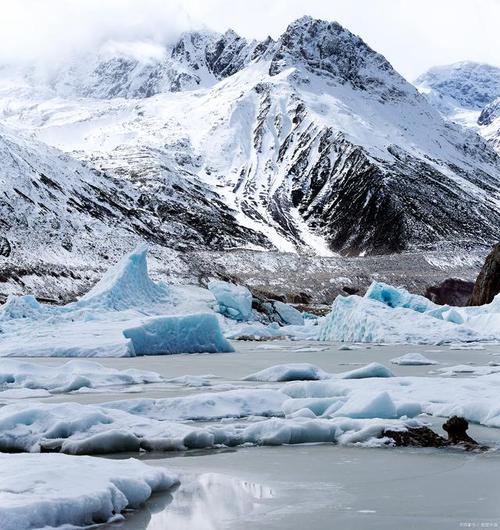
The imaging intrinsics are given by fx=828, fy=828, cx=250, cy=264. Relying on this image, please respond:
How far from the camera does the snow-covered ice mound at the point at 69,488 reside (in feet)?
16.0

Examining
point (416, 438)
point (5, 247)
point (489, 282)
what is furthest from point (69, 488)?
point (5, 247)

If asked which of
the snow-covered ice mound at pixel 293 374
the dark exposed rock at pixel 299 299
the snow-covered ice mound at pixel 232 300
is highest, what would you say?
the snow-covered ice mound at pixel 293 374

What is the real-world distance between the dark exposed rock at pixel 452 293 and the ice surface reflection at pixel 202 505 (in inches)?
3133

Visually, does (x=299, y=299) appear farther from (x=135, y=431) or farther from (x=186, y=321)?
(x=135, y=431)

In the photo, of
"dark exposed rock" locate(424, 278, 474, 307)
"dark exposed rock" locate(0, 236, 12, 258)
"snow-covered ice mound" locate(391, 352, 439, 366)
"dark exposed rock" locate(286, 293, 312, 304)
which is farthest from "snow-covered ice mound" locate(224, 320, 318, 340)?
"dark exposed rock" locate(0, 236, 12, 258)

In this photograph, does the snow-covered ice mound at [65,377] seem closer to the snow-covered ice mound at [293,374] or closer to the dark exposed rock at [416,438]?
the snow-covered ice mound at [293,374]

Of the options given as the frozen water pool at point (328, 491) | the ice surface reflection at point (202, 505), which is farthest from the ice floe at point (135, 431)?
the ice surface reflection at point (202, 505)

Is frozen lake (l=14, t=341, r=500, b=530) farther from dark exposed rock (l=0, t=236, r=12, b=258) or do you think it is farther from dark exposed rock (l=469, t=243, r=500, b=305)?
dark exposed rock (l=0, t=236, r=12, b=258)

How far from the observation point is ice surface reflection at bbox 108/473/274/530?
209 inches

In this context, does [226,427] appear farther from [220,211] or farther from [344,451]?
[220,211]

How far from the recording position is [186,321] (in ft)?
85.0

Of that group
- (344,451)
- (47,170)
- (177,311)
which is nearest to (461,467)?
(344,451)

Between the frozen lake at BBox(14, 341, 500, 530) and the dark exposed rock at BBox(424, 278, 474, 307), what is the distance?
76.7 meters

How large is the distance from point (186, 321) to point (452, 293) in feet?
205
